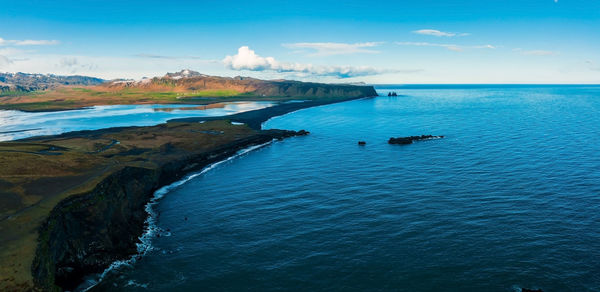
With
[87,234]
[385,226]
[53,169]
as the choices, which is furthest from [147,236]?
[385,226]

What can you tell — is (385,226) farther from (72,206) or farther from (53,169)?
(53,169)

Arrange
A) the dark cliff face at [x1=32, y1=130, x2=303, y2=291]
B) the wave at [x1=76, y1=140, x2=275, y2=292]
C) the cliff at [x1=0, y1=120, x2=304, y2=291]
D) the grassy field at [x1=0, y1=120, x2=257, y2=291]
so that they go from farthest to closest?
the wave at [x1=76, y1=140, x2=275, y2=292], the dark cliff face at [x1=32, y1=130, x2=303, y2=291], the cliff at [x1=0, y1=120, x2=304, y2=291], the grassy field at [x1=0, y1=120, x2=257, y2=291]

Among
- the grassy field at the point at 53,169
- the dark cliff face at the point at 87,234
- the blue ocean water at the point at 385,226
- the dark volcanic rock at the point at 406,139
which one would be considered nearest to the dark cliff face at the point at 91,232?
the dark cliff face at the point at 87,234

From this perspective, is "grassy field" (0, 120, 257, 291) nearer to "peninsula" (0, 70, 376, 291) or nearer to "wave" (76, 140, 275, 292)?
"peninsula" (0, 70, 376, 291)

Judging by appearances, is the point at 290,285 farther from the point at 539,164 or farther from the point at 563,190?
the point at 539,164

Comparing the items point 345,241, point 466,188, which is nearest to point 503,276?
point 345,241

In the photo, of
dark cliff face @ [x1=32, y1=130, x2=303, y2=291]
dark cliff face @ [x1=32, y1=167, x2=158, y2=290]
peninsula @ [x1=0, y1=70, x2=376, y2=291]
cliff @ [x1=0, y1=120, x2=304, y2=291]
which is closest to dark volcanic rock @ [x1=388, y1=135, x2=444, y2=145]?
peninsula @ [x1=0, y1=70, x2=376, y2=291]
